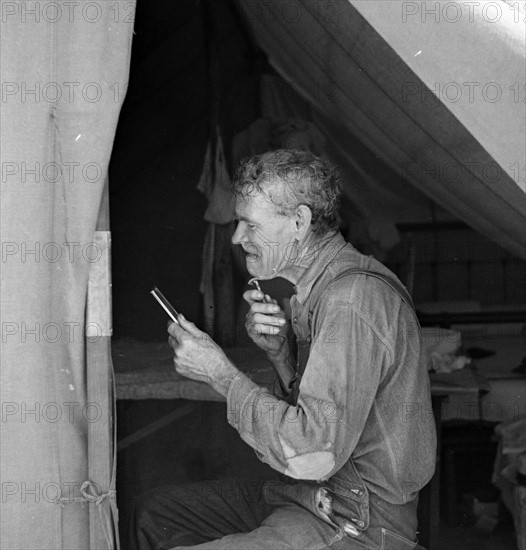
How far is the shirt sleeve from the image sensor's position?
147 cm

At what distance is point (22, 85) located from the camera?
162cm

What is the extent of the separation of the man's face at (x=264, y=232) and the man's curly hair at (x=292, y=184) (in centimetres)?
2

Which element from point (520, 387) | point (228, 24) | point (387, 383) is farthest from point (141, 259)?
point (387, 383)

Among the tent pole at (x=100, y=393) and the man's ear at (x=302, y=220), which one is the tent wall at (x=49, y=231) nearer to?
the tent pole at (x=100, y=393)

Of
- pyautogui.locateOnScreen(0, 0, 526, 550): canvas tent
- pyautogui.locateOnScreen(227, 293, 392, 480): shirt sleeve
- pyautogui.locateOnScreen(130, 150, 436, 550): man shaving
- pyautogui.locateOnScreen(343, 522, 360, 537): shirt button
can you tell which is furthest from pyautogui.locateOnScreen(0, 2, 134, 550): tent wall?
pyautogui.locateOnScreen(343, 522, 360, 537): shirt button

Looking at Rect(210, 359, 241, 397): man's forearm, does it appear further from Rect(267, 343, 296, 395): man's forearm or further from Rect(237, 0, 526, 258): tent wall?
Rect(237, 0, 526, 258): tent wall

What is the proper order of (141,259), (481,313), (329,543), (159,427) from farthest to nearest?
(481,313), (141,259), (159,427), (329,543)

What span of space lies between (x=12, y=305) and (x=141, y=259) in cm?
206

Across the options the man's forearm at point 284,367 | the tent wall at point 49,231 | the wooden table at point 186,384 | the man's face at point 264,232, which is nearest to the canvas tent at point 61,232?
the tent wall at point 49,231

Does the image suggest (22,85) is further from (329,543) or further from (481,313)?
(481,313)

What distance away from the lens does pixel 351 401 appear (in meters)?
1.49

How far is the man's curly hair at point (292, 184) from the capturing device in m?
1.76

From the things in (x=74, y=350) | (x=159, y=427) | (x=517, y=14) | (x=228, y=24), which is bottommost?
(x=159, y=427)

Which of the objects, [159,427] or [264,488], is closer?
[264,488]
